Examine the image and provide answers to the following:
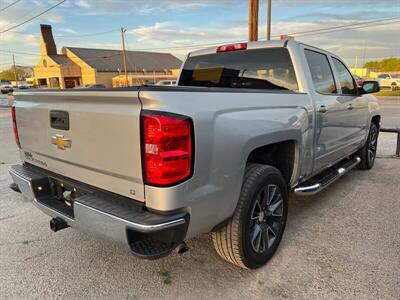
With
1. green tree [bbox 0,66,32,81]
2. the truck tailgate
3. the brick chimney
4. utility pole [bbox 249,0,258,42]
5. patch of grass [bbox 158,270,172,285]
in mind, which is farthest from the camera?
green tree [bbox 0,66,32,81]

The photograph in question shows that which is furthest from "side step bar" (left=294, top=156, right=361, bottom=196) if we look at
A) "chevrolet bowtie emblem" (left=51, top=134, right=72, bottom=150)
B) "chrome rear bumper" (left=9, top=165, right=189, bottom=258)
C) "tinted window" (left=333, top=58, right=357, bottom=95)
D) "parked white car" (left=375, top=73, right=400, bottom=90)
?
"parked white car" (left=375, top=73, right=400, bottom=90)

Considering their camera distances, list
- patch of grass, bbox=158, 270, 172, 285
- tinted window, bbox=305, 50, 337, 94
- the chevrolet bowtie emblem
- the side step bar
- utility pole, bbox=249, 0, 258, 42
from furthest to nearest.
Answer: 1. utility pole, bbox=249, 0, 258, 42
2. tinted window, bbox=305, 50, 337, 94
3. the side step bar
4. patch of grass, bbox=158, 270, 172, 285
5. the chevrolet bowtie emblem

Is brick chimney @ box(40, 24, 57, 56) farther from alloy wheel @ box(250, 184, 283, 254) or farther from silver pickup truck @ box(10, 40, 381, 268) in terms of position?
alloy wheel @ box(250, 184, 283, 254)

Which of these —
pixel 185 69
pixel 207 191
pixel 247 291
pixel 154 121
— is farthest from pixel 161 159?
pixel 185 69

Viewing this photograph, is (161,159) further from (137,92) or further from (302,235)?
(302,235)

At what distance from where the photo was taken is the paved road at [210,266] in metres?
2.40

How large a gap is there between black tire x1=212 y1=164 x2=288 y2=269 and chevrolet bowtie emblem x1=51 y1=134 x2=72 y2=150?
134cm

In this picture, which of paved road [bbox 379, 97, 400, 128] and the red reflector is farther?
paved road [bbox 379, 97, 400, 128]

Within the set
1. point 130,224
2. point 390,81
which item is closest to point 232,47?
point 130,224

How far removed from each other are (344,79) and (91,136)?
12.0 feet

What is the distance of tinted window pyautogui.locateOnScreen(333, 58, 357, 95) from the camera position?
4.21m

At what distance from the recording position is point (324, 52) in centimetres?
392

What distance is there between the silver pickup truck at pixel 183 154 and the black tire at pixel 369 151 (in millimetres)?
2252

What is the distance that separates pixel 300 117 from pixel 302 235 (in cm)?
124
